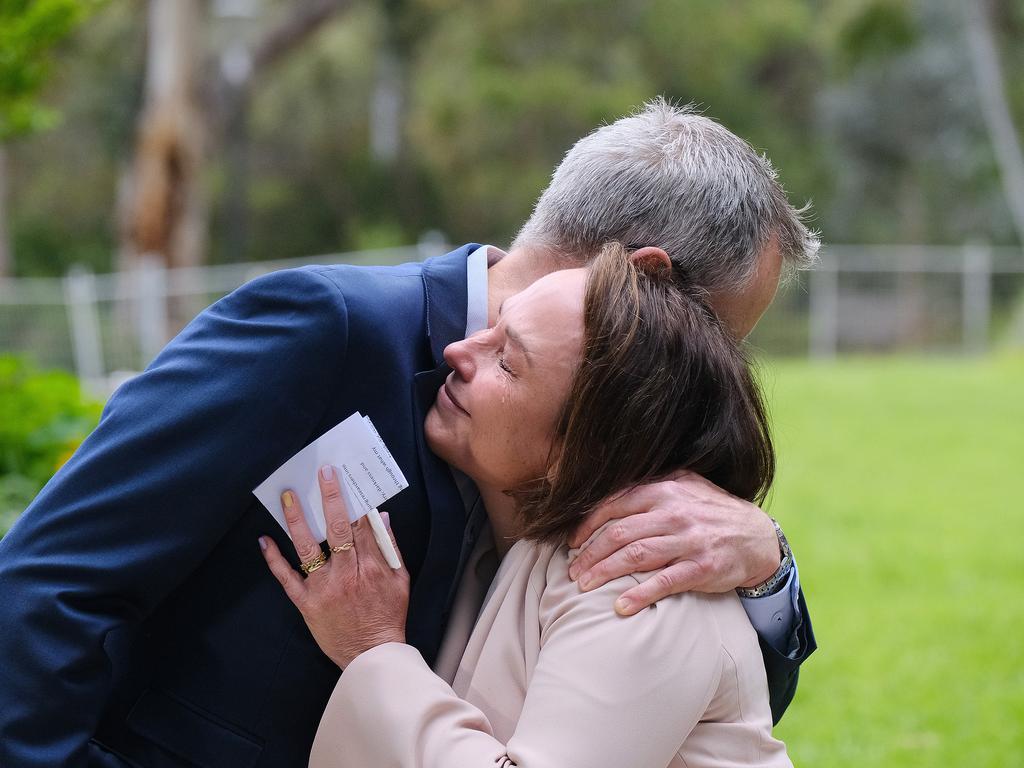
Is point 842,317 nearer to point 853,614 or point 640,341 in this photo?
point 853,614

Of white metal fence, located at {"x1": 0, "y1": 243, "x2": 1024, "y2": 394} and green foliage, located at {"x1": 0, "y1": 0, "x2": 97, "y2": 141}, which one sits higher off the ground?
green foliage, located at {"x1": 0, "y1": 0, "x2": 97, "y2": 141}

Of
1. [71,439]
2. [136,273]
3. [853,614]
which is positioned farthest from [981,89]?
[71,439]

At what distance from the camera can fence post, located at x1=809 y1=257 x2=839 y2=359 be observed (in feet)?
74.2

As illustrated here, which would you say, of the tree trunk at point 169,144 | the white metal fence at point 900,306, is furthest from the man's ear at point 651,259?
the white metal fence at point 900,306

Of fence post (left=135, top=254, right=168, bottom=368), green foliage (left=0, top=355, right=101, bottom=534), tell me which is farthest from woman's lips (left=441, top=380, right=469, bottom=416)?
fence post (left=135, top=254, right=168, bottom=368)

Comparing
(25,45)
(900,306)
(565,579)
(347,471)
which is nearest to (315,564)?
(347,471)

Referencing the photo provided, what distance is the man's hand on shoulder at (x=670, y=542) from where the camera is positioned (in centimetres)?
190

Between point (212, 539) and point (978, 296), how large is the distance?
2248 cm

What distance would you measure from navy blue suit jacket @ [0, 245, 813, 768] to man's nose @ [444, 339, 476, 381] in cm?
5

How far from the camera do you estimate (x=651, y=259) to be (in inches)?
83.8

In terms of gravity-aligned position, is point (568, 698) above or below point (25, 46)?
below

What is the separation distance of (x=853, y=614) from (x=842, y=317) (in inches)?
656

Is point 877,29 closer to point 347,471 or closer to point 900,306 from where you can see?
point 900,306

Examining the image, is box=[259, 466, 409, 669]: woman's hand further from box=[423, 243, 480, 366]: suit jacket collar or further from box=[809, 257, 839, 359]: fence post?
box=[809, 257, 839, 359]: fence post
